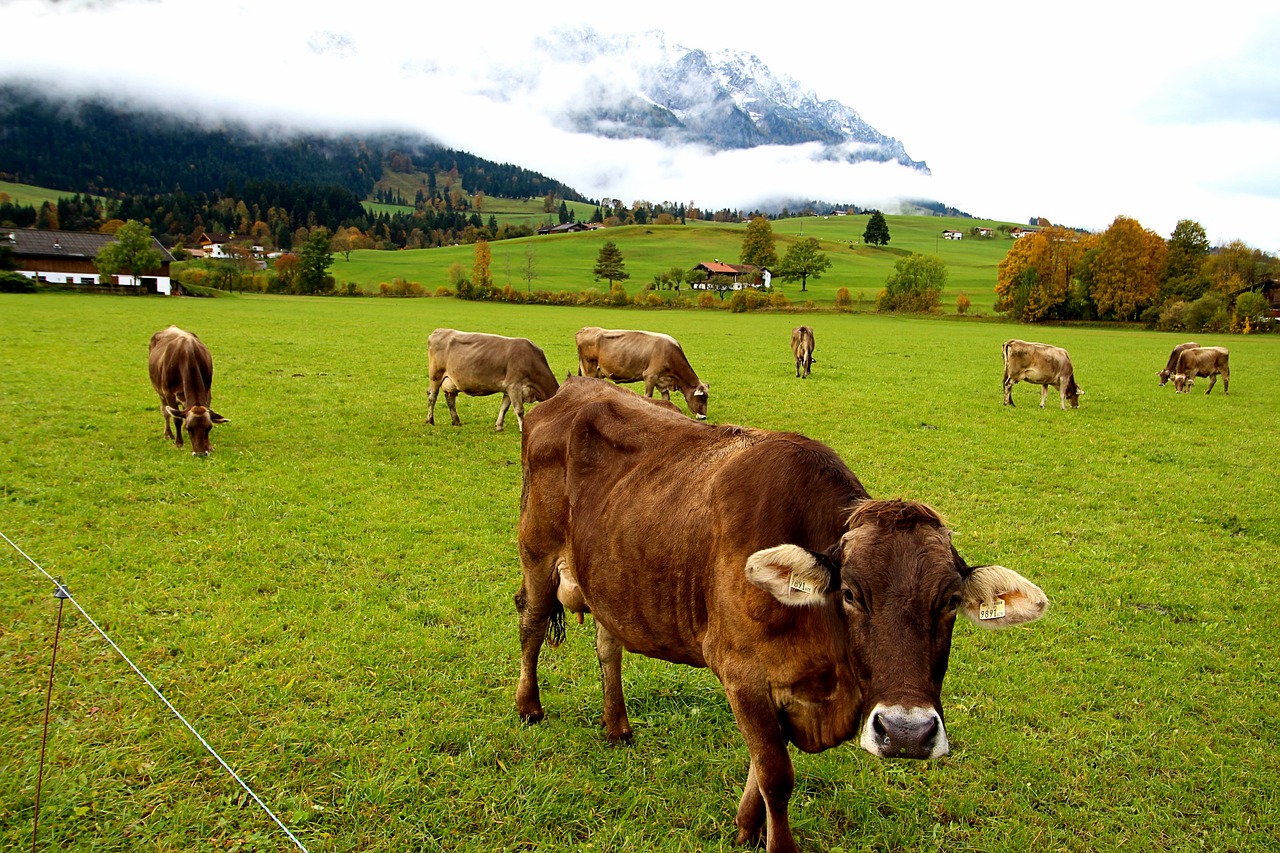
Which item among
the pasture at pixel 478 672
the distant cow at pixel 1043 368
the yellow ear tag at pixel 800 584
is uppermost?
the distant cow at pixel 1043 368

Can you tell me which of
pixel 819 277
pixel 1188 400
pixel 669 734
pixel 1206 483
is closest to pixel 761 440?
pixel 669 734

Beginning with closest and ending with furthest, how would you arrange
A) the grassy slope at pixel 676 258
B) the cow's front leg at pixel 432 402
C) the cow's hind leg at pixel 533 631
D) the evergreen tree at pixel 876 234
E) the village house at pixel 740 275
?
the cow's hind leg at pixel 533 631 → the cow's front leg at pixel 432 402 → the grassy slope at pixel 676 258 → the village house at pixel 740 275 → the evergreen tree at pixel 876 234

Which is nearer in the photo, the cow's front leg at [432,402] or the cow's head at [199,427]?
the cow's head at [199,427]

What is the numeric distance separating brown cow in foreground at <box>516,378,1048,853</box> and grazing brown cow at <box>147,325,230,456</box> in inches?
386

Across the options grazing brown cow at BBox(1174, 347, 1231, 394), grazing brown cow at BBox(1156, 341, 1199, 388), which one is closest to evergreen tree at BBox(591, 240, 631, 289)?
grazing brown cow at BBox(1156, 341, 1199, 388)

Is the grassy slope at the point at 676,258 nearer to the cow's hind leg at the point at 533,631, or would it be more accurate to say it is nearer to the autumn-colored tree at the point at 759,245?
the autumn-colored tree at the point at 759,245

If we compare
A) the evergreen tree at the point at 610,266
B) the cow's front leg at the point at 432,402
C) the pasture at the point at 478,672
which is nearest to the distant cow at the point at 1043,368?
the pasture at the point at 478,672

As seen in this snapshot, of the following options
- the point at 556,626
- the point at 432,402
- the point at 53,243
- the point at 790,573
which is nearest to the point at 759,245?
the point at 53,243

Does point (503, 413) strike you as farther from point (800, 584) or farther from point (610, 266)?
point (610, 266)

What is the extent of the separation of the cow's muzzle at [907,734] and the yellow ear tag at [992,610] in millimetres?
506

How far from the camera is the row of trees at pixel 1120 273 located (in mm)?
69438

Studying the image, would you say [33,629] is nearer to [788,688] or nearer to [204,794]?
[204,794]

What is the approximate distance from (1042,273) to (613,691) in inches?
3214

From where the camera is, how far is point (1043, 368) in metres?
20.5
